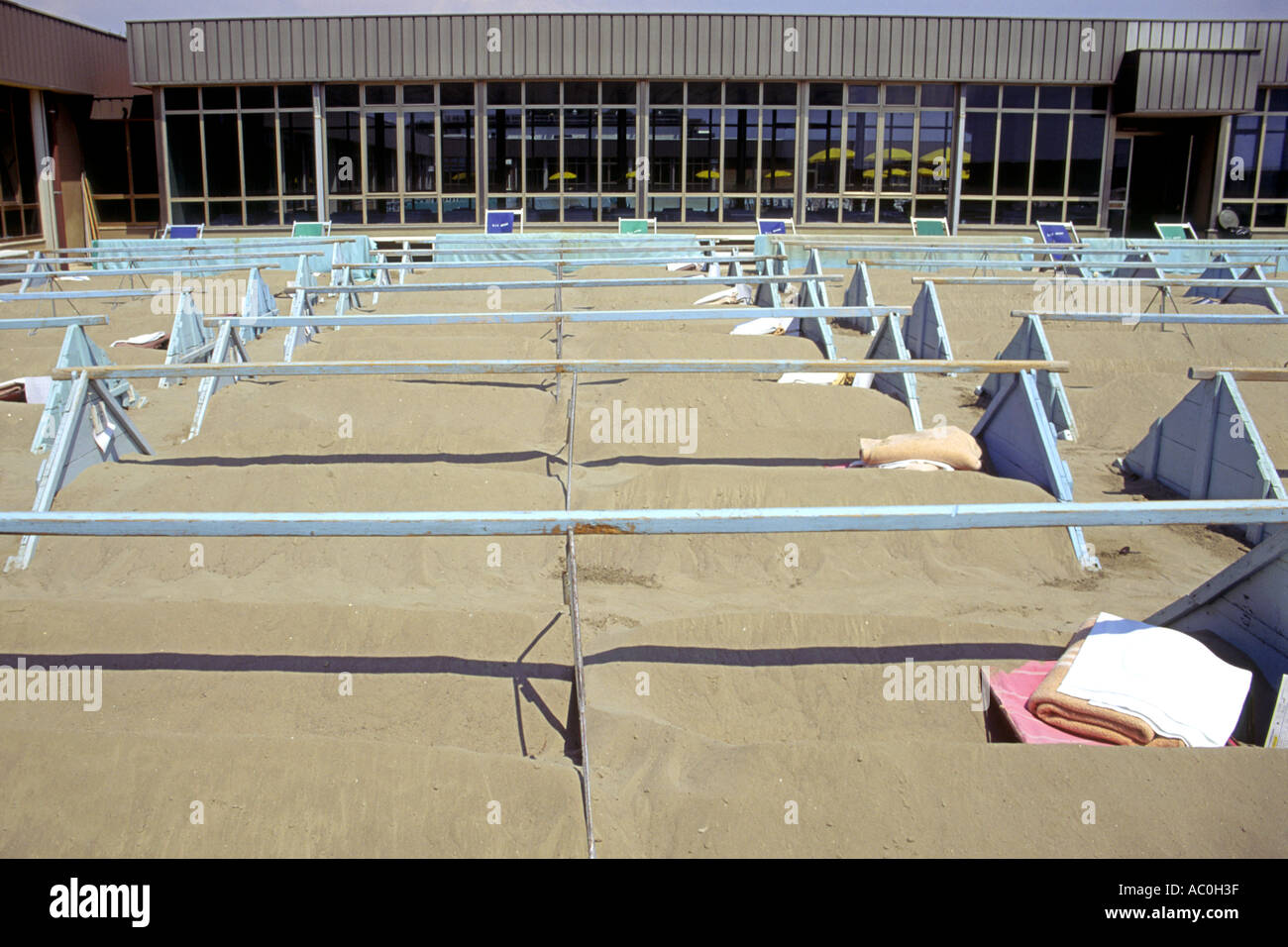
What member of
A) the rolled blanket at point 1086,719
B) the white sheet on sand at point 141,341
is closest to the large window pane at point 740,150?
the white sheet on sand at point 141,341

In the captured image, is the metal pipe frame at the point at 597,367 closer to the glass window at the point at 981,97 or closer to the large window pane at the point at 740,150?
the large window pane at the point at 740,150

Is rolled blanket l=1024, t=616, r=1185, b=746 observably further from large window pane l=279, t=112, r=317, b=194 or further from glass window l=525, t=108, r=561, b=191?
large window pane l=279, t=112, r=317, b=194

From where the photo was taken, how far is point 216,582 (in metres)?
4.52

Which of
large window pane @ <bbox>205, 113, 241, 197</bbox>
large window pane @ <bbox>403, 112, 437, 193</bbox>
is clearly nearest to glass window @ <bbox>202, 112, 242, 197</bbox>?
large window pane @ <bbox>205, 113, 241, 197</bbox>

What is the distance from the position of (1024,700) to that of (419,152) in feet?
65.2

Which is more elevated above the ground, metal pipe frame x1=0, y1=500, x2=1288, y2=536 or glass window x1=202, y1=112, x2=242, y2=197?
glass window x1=202, y1=112, x2=242, y2=197

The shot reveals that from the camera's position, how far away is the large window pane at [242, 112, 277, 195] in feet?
67.9

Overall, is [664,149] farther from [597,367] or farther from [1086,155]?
[597,367]

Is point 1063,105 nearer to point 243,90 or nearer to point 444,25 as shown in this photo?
point 444,25

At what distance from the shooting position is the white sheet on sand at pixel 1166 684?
3.05m

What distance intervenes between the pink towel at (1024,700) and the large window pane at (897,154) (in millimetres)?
18935

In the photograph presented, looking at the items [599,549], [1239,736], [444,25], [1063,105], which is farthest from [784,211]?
[1239,736]

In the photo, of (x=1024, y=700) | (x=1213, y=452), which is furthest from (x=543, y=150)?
(x=1024, y=700)

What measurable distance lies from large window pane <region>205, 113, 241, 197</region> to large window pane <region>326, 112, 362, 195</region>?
77.6 inches
